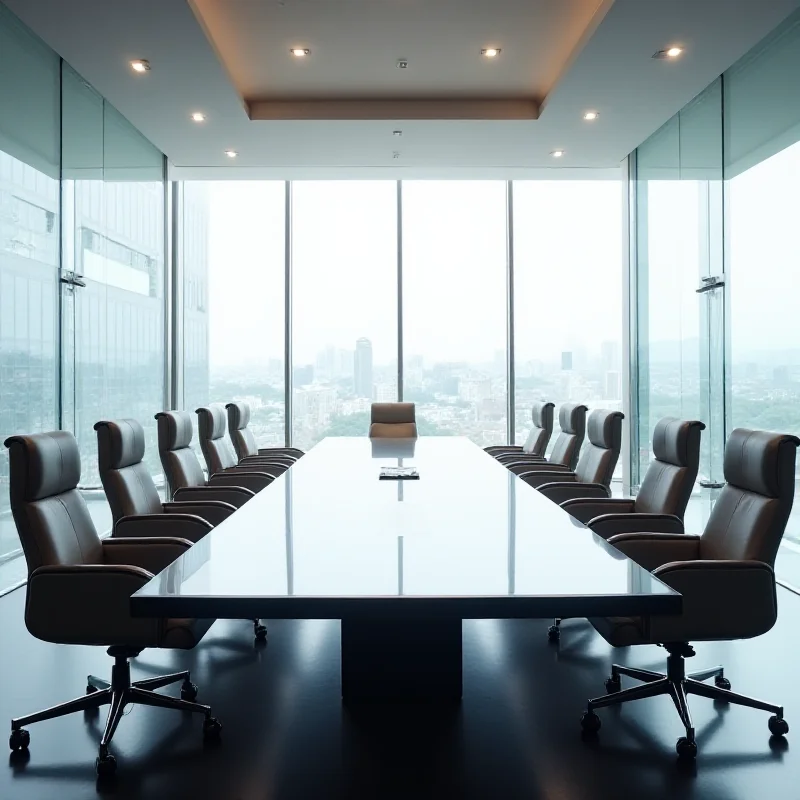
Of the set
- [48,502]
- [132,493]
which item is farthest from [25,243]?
[48,502]

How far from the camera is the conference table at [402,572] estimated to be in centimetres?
160

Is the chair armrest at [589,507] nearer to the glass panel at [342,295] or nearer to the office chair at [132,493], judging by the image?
the office chair at [132,493]

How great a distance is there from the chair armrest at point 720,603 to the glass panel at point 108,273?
4119 mm

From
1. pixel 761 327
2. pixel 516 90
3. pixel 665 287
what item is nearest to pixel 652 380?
pixel 665 287

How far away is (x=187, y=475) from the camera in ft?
14.6

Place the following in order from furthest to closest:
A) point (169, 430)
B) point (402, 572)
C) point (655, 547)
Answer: point (169, 430)
point (655, 547)
point (402, 572)

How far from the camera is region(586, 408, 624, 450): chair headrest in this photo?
173 inches

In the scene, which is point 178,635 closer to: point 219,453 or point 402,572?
point 402,572

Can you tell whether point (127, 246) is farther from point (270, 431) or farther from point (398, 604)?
point (398, 604)

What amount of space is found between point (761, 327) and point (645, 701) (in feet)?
10.2

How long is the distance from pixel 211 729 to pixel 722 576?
1.94 metres

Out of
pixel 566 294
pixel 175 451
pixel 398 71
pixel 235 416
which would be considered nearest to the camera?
pixel 175 451

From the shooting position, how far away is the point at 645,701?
294cm

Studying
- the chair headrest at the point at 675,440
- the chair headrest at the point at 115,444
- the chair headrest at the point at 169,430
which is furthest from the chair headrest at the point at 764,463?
the chair headrest at the point at 169,430
